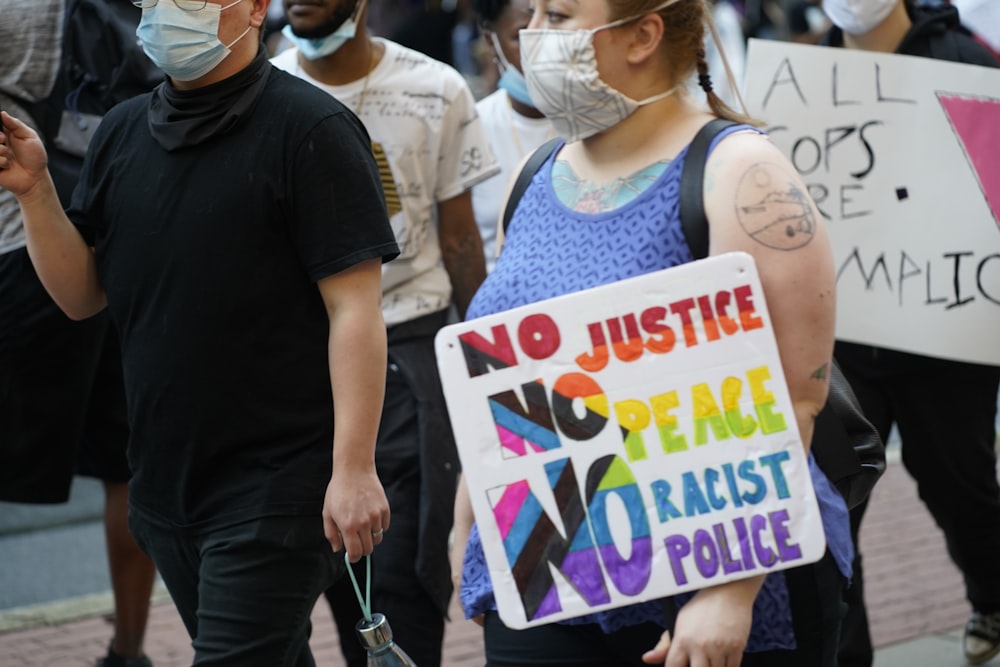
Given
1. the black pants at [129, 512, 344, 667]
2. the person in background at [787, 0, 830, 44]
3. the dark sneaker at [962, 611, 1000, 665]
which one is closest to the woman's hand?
the black pants at [129, 512, 344, 667]

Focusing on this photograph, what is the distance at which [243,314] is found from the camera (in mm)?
2779

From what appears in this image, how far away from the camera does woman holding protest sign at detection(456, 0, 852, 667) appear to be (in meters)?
2.20

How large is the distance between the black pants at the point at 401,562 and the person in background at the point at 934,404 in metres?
1.14

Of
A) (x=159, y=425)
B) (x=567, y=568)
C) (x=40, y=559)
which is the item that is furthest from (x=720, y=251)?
(x=40, y=559)

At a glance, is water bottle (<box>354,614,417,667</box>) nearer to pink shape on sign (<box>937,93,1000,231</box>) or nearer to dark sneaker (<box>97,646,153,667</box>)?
dark sneaker (<box>97,646,153,667</box>)

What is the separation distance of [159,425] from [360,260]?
0.49 metres

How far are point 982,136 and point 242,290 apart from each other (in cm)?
223

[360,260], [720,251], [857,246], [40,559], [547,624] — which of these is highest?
[720,251]

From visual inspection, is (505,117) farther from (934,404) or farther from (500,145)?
(934,404)

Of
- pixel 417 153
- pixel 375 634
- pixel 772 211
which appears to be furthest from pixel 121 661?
pixel 772 211

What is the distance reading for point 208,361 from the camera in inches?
109

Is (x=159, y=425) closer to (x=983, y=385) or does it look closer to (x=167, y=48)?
(x=167, y=48)

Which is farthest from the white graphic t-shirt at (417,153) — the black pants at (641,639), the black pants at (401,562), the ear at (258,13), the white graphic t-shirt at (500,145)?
the black pants at (641,639)

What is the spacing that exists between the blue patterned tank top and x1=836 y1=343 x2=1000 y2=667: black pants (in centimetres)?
189
